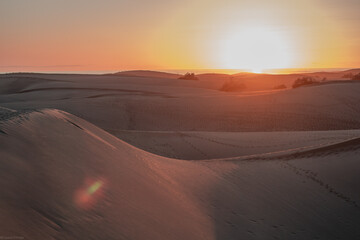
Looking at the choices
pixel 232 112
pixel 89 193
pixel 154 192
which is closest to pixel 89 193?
pixel 89 193

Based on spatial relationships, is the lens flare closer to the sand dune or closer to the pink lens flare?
the pink lens flare

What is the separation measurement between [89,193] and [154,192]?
0.67 metres

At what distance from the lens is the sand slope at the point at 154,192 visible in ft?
6.40

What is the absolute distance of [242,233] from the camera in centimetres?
263

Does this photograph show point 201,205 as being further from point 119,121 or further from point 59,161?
point 119,121

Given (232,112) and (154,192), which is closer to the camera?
(154,192)

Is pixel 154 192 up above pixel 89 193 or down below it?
below

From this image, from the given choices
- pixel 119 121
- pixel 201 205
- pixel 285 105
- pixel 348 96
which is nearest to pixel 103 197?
pixel 201 205

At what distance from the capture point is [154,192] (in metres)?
2.80

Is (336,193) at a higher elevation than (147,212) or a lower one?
lower

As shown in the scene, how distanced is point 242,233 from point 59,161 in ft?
5.32

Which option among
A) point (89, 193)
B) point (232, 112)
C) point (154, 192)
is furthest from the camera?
point (232, 112)

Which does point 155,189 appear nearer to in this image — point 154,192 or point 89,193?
point 154,192

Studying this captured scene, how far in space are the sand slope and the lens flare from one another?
29mm
